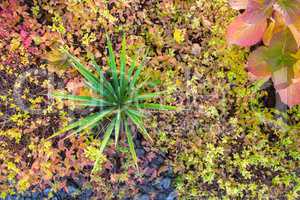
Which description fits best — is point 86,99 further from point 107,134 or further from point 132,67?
point 132,67

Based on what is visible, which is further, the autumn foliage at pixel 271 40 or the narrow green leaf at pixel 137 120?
the narrow green leaf at pixel 137 120

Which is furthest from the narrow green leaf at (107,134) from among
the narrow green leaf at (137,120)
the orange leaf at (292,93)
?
the orange leaf at (292,93)

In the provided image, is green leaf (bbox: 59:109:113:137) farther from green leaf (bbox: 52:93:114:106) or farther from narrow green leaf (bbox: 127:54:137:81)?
narrow green leaf (bbox: 127:54:137:81)

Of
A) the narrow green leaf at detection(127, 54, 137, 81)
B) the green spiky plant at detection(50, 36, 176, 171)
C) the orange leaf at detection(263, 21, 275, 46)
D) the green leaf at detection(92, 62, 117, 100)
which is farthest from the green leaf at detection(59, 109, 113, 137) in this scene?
the orange leaf at detection(263, 21, 275, 46)

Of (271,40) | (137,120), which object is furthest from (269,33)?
(137,120)

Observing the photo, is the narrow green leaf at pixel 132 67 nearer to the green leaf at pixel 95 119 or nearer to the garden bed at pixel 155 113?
the garden bed at pixel 155 113

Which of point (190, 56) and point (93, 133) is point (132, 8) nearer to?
point (190, 56)
